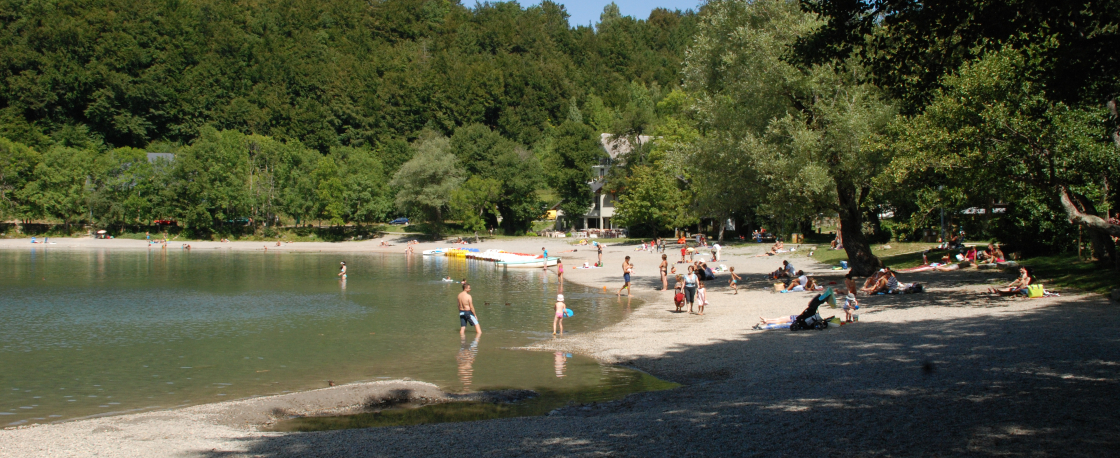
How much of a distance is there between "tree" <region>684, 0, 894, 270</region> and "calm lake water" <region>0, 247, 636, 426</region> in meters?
7.52

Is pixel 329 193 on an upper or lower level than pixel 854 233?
upper

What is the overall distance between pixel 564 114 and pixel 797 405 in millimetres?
112679

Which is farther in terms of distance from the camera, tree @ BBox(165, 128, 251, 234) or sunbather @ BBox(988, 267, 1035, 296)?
tree @ BBox(165, 128, 251, 234)

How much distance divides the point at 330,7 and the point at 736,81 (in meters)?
137

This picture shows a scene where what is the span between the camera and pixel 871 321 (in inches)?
715

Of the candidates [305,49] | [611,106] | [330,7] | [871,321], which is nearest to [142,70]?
[305,49]

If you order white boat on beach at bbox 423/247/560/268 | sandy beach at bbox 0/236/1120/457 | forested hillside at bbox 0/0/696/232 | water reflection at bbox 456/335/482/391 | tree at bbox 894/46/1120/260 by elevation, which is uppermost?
forested hillside at bbox 0/0/696/232

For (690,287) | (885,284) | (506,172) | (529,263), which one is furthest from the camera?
(506,172)

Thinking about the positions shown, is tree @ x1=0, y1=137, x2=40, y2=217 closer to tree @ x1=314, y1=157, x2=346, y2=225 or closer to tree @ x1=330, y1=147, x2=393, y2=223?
tree @ x1=314, y1=157, x2=346, y2=225

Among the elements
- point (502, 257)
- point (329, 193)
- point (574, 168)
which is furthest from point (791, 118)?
point (329, 193)

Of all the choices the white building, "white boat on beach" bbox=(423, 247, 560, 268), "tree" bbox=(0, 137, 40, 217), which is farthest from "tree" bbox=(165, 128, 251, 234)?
the white building

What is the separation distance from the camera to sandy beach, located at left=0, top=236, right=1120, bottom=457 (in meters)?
8.01

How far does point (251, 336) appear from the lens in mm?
20938

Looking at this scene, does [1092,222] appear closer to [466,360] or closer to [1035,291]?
[1035,291]
